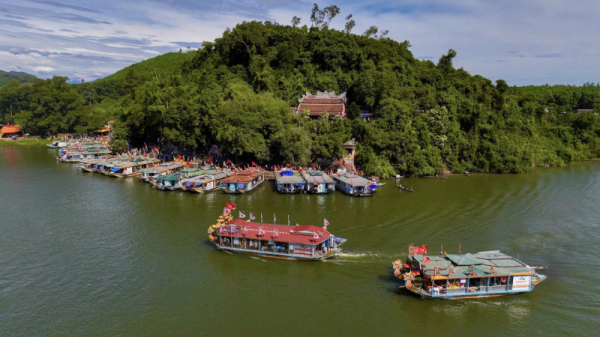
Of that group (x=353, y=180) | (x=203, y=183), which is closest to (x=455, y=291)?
(x=353, y=180)

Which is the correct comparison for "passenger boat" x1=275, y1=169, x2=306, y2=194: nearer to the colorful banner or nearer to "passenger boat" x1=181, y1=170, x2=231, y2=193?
"passenger boat" x1=181, y1=170, x2=231, y2=193

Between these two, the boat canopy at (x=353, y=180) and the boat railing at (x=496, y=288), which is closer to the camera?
the boat railing at (x=496, y=288)

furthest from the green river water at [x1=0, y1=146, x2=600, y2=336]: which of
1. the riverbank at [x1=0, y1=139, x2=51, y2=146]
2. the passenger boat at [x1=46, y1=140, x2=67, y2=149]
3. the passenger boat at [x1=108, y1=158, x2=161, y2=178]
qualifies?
the riverbank at [x1=0, y1=139, x2=51, y2=146]

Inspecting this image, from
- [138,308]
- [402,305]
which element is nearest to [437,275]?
[402,305]

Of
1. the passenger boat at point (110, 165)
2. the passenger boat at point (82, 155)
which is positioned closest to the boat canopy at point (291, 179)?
the passenger boat at point (110, 165)

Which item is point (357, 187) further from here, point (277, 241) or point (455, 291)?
point (455, 291)

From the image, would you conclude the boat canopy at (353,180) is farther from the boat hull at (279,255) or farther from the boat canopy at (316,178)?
the boat hull at (279,255)

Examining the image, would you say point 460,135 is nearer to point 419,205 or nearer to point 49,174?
point 419,205
